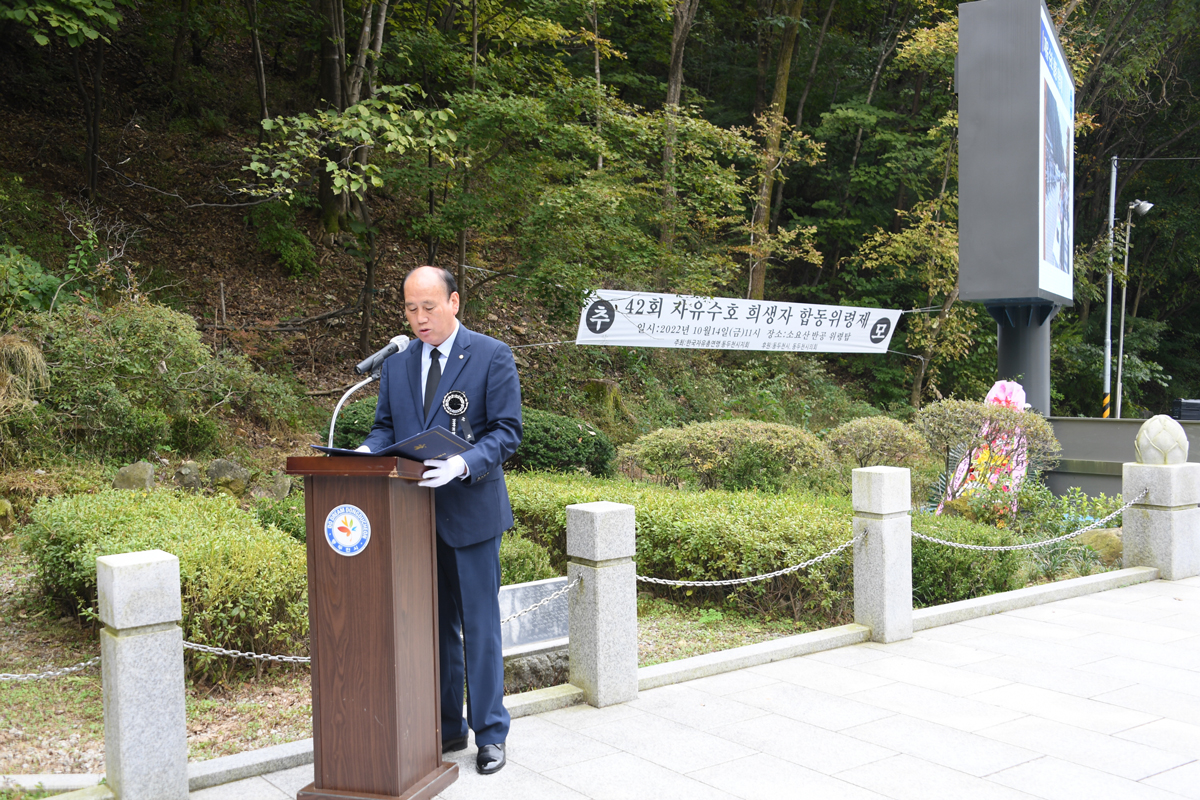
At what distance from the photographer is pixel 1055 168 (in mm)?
12031

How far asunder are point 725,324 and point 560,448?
242 inches

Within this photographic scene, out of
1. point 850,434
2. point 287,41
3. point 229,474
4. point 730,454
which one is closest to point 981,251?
point 850,434

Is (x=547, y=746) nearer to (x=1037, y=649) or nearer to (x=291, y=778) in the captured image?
(x=291, y=778)

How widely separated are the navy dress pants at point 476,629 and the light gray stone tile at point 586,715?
0.59m

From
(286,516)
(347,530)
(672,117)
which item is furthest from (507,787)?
(672,117)

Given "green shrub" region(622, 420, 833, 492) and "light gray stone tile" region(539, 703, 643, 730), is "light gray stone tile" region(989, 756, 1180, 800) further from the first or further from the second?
"green shrub" region(622, 420, 833, 492)

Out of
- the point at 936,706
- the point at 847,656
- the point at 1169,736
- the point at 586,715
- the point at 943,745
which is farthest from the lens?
the point at 847,656

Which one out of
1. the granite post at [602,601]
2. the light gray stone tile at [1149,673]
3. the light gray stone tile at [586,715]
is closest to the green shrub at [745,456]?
the light gray stone tile at [1149,673]

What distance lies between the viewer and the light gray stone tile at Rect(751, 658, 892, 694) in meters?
4.98

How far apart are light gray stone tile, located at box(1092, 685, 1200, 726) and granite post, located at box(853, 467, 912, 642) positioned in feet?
4.23

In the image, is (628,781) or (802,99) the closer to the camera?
(628,781)

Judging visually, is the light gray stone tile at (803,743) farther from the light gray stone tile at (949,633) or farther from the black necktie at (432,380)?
the black necktie at (432,380)

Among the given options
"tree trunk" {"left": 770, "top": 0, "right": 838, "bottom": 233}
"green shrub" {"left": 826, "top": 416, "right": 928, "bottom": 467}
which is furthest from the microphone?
"tree trunk" {"left": 770, "top": 0, "right": 838, "bottom": 233}

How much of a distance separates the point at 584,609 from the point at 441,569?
104 cm
